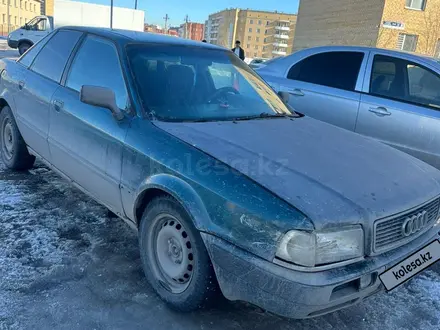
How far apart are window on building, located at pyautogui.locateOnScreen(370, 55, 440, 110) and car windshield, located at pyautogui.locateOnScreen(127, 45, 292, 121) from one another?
181 cm

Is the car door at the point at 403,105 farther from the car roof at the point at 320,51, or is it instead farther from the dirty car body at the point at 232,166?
the dirty car body at the point at 232,166

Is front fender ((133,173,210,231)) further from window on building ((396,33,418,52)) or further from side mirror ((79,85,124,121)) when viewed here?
window on building ((396,33,418,52))

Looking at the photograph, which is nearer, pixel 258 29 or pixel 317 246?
pixel 317 246

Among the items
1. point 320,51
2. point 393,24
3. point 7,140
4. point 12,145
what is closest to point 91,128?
point 12,145

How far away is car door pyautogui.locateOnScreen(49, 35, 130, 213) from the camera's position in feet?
8.74

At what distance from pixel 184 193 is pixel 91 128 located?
1.11 m

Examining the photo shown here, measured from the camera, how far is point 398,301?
269 centimetres

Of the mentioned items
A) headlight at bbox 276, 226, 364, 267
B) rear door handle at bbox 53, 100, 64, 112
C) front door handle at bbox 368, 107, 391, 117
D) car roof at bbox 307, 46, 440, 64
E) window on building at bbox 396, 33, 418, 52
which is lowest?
headlight at bbox 276, 226, 364, 267

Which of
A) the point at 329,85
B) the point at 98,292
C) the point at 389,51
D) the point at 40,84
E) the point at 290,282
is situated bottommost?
the point at 98,292

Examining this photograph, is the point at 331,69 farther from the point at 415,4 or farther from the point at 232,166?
the point at 415,4

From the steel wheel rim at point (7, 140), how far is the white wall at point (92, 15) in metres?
20.7

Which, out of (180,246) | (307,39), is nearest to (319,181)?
(180,246)

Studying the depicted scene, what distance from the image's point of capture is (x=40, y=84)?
355cm

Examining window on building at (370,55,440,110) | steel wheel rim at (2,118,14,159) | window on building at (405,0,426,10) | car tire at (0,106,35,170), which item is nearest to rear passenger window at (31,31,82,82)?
car tire at (0,106,35,170)
